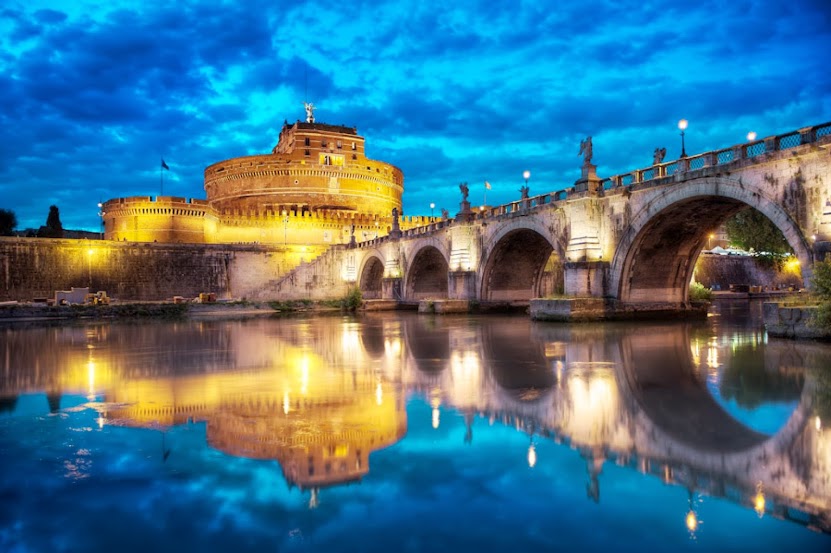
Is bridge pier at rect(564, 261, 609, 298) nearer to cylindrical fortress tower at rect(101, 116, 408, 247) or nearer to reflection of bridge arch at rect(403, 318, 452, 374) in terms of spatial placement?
reflection of bridge arch at rect(403, 318, 452, 374)

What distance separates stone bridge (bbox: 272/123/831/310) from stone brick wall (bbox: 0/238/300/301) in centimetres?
1347

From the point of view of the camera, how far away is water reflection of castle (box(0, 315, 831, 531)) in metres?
5.20

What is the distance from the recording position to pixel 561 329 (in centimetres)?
1900

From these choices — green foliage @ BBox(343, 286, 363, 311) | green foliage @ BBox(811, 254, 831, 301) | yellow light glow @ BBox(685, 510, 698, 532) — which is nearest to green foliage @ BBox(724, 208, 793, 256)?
green foliage @ BBox(811, 254, 831, 301)

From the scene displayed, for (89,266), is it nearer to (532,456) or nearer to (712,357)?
(712,357)

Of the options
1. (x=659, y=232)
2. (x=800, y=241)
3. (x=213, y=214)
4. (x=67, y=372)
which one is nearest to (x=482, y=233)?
(x=659, y=232)

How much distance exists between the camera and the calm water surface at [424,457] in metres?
4.02

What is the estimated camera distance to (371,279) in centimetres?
5062

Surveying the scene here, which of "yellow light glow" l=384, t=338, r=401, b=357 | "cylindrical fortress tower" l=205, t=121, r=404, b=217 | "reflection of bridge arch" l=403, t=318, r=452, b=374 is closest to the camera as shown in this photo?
"reflection of bridge arch" l=403, t=318, r=452, b=374

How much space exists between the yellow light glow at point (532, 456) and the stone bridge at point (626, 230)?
12.0 meters

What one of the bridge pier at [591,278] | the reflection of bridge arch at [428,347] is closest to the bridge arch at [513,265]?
the bridge pier at [591,278]

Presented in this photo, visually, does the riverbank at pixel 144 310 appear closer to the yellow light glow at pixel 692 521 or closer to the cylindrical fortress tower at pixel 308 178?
the cylindrical fortress tower at pixel 308 178

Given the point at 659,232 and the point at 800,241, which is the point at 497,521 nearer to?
the point at 800,241

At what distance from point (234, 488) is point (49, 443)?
8.67ft
